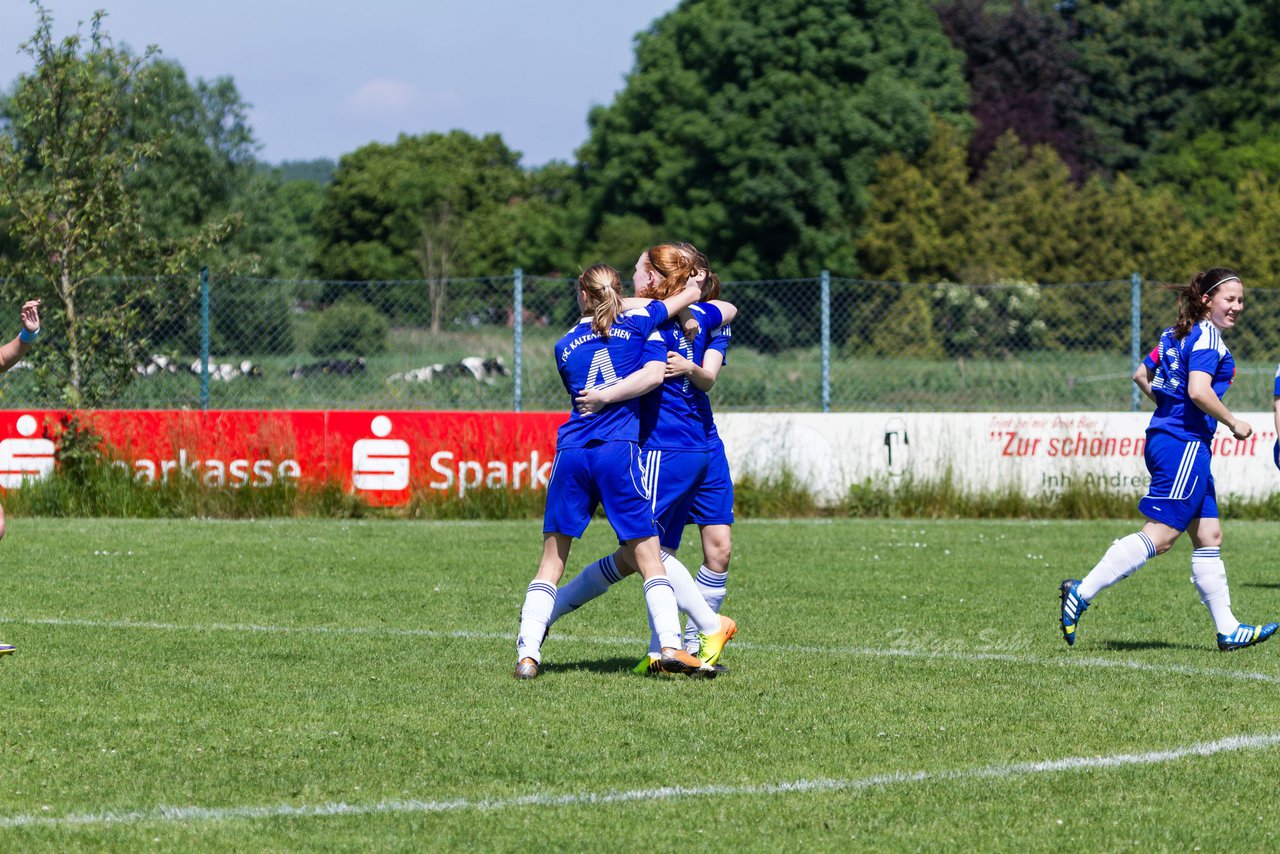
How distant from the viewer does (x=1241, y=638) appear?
25.9 feet

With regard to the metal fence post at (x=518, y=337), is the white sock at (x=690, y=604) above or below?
below

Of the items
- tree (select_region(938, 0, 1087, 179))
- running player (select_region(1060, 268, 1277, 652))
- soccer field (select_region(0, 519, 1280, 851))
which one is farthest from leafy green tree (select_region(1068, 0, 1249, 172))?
running player (select_region(1060, 268, 1277, 652))

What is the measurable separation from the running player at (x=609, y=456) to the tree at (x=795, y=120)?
4109 centimetres

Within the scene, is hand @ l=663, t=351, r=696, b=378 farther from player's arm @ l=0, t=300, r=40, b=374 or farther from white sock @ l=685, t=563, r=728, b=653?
player's arm @ l=0, t=300, r=40, b=374

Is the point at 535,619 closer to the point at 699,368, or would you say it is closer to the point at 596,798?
the point at 699,368

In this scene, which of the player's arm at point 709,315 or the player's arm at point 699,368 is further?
the player's arm at point 709,315

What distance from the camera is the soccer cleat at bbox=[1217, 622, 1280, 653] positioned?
789cm

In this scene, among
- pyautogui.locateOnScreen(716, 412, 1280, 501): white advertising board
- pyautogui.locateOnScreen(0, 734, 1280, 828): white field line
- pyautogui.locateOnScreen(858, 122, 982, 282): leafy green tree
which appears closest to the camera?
pyautogui.locateOnScreen(0, 734, 1280, 828): white field line

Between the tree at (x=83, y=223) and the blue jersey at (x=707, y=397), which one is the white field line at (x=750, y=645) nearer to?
the blue jersey at (x=707, y=397)

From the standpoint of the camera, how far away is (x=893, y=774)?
5211 millimetres

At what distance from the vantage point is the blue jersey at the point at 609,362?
674 centimetres

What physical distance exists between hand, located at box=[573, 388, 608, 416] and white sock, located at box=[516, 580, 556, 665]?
2.44 feet

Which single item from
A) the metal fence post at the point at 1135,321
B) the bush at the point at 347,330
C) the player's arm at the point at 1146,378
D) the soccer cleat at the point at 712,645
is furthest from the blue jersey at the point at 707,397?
the metal fence post at the point at 1135,321

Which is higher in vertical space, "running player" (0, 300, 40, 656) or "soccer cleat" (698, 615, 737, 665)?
"running player" (0, 300, 40, 656)
